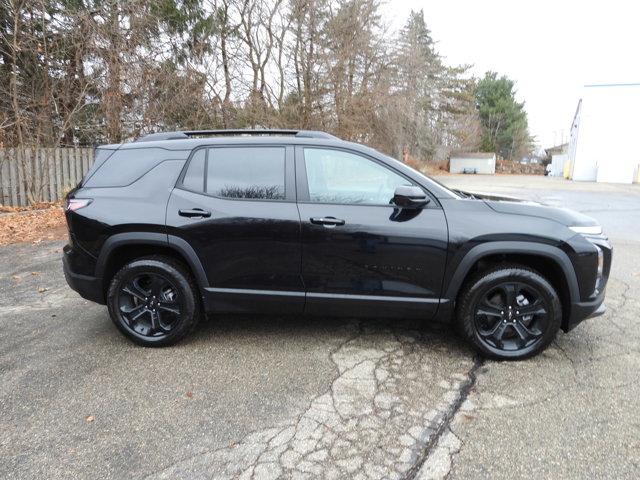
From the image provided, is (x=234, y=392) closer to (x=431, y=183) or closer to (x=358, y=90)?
(x=431, y=183)

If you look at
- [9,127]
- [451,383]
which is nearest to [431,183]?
[451,383]

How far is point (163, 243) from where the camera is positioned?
3.58 m

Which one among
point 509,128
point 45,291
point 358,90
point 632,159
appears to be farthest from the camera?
point 509,128

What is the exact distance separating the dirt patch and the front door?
6760mm

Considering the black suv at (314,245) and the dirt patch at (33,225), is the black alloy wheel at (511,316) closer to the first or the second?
the black suv at (314,245)

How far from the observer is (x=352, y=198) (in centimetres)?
350

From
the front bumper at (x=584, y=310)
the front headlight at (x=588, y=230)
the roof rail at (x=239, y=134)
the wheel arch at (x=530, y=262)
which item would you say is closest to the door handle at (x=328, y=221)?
the roof rail at (x=239, y=134)

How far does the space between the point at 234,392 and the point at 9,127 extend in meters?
10.7

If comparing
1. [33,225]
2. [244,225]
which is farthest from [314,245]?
[33,225]

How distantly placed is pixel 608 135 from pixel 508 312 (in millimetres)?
34907

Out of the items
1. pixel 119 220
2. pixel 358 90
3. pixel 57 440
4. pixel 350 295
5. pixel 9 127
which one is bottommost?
pixel 57 440

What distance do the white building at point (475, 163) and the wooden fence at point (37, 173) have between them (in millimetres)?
43777

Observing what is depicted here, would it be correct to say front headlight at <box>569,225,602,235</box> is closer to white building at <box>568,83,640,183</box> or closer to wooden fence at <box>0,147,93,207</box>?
wooden fence at <box>0,147,93,207</box>

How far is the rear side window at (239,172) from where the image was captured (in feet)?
11.8
